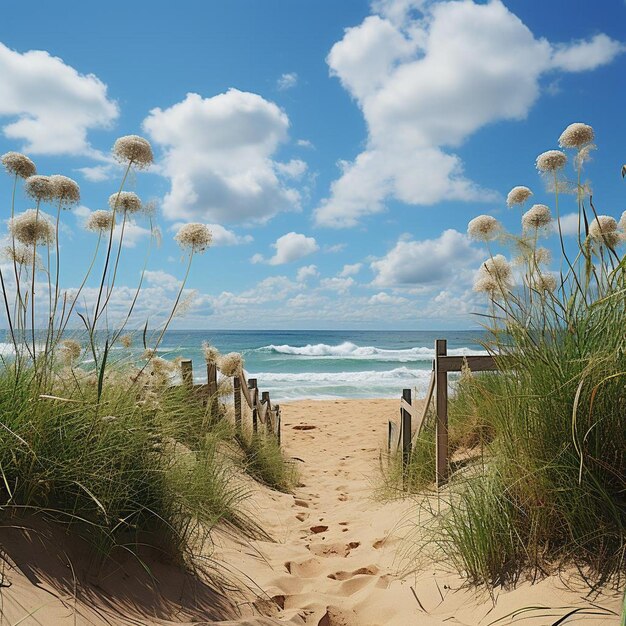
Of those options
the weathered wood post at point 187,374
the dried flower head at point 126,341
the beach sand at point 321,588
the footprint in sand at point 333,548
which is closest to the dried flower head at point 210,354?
the weathered wood post at point 187,374

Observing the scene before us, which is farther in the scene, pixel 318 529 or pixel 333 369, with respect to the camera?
pixel 333 369

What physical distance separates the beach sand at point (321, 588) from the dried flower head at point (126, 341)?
191 centimetres

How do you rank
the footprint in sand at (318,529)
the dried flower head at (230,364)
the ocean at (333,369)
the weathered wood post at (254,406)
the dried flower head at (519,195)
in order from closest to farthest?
the dried flower head at (519,195)
the footprint in sand at (318,529)
the dried flower head at (230,364)
the weathered wood post at (254,406)
the ocean at (333,369)

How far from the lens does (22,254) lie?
376cm

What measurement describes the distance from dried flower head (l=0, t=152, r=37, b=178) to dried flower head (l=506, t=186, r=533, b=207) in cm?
351

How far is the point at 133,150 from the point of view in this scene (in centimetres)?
396

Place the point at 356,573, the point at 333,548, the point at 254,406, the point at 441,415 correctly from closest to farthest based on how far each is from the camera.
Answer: the point at 356,573 → the point at 333,548 → the point at 441,415 → the point at 254,406

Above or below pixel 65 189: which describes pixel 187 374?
below

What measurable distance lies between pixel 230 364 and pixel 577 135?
187 inches

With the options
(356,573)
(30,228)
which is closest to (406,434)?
(356,573)

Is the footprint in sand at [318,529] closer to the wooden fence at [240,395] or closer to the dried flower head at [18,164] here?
the wooden fence at [240,395]

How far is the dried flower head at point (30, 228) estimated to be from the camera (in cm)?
354

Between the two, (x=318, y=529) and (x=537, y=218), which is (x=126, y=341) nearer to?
(x=318, y=529)

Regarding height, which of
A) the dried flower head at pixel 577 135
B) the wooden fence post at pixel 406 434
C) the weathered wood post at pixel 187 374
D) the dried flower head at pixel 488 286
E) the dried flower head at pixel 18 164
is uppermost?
the dried flower head at pixel 577 135
